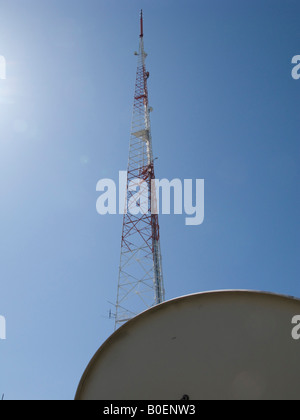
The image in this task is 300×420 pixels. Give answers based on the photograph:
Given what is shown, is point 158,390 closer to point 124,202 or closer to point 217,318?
point 217,318

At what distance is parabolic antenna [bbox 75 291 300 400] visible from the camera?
2.75 m

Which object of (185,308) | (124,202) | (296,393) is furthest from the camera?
(124,202)

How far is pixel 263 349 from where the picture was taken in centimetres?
284

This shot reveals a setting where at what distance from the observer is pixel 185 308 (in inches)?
128

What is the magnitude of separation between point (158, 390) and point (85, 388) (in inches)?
29.1

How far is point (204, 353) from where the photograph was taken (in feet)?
9.77

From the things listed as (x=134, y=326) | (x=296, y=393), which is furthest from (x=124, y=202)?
(x=296, y=393)

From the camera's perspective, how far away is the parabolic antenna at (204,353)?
2.75 metres
